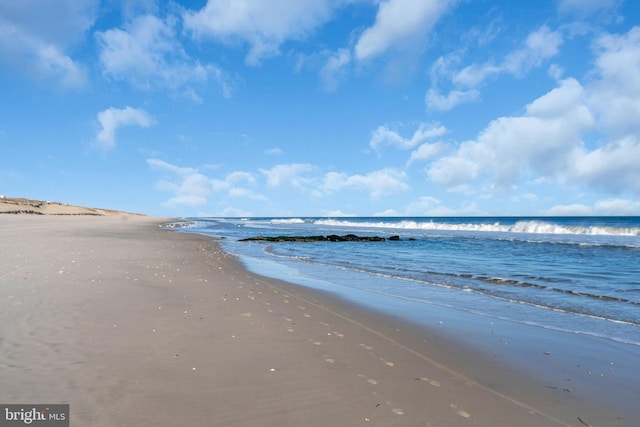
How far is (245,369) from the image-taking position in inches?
209

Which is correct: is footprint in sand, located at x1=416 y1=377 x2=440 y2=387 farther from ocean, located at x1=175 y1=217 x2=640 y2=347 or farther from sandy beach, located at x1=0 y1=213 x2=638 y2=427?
ocean, located at x1=175 y1=217 x2=640 y2=347

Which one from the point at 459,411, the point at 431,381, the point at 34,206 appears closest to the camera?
the point at 459,411

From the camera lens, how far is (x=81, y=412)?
3.91 m

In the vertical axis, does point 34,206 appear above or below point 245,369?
above

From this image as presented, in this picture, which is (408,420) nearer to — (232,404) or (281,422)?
(281,422)

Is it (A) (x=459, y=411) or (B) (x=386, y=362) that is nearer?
(A) (x=459, y=411)

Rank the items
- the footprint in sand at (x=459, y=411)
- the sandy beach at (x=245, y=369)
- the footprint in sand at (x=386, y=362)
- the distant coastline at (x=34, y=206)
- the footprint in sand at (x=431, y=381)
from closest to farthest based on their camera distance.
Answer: the sandy beach at (x=245, y=369) → the footprint in sand at (x=459, y=411) → the footprint in sand at (x=431, y=381) → the footprint in sand at (x=386, y=362) → the distant coastline at (x=34, y=206)

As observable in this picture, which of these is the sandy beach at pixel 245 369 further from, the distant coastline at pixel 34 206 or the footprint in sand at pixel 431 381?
the distant coastline at pixel 34 206

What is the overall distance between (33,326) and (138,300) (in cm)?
266

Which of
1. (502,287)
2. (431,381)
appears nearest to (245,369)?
(431,381)

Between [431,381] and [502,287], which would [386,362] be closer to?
[431,381]

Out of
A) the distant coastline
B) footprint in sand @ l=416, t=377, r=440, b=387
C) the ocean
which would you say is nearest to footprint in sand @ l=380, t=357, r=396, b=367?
footprint in sand @ l=416, t=377, r=440, b=387

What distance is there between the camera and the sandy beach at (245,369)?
4.17 m

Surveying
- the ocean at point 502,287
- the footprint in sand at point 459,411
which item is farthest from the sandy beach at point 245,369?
the ocean at point 502,287
